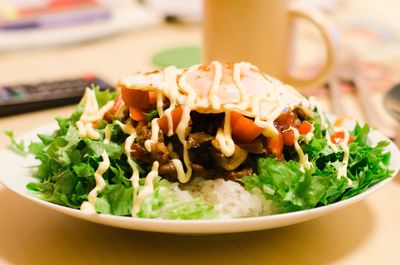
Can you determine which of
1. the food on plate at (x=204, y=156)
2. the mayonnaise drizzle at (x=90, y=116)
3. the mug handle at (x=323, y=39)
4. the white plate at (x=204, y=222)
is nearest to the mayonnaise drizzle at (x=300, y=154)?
the food on plate at (x=204, y=156)

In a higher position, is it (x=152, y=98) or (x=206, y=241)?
(x=152, y=98)

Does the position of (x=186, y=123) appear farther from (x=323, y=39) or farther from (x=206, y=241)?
(x=323, y=39)

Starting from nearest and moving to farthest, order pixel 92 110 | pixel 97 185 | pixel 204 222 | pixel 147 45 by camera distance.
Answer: pixel 204 222 < pixel 97 185 < pixel 92 110 < pixel 147 45

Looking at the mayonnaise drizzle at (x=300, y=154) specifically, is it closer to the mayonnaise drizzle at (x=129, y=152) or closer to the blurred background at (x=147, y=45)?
the mayonnaise drizzle at (x=129, y=152)

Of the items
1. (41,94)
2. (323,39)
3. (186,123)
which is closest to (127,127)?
(186,123)

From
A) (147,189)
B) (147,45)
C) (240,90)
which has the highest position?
(240,90)

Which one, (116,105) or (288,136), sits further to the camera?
(116,105)
